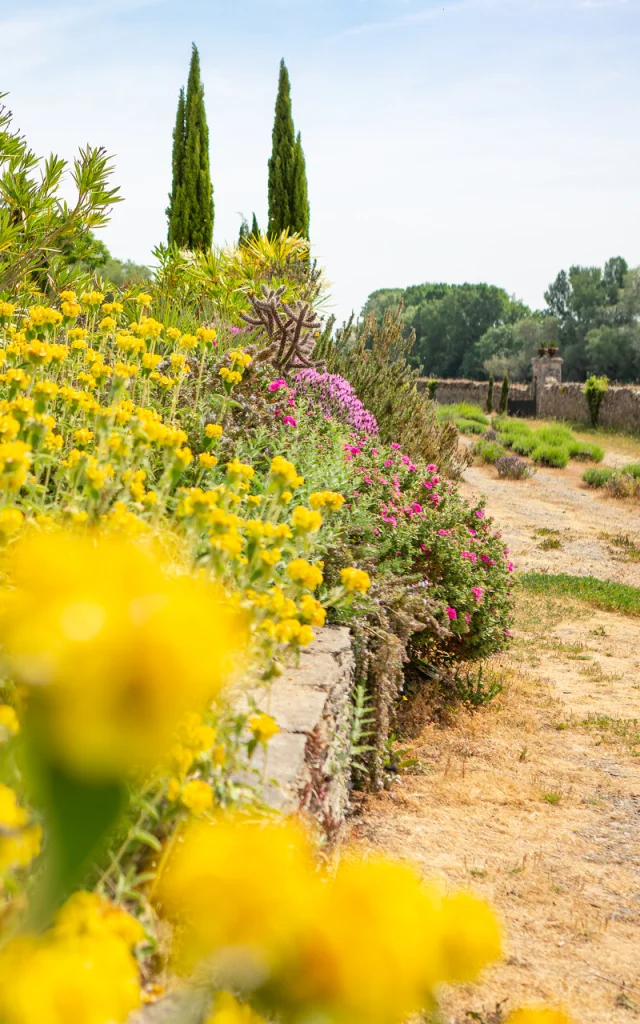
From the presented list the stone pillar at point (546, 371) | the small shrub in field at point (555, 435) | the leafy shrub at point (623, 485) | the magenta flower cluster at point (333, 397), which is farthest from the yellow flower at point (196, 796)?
the stone pillar at point (546, 371)

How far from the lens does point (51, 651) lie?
358mm

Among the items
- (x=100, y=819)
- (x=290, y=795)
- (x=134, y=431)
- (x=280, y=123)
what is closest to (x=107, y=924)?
(x=100, y=819)

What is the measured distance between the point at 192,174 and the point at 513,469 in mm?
9175

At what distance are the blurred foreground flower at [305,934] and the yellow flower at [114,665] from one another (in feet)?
0.23

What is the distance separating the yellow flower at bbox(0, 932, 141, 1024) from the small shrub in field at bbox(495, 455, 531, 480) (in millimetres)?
16642

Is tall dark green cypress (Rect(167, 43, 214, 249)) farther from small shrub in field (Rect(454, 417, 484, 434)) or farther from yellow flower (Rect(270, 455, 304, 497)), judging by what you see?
yellow flower (Rect(270, 455, 304, 497))

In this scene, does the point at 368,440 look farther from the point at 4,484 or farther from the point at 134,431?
the point at 4,484

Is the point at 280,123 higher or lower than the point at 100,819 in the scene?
higher

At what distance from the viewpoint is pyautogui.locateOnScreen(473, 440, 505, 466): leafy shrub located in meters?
18.4

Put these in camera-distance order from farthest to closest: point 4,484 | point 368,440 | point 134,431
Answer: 1. point 368,440
2. point 134,431
3. point 4,484

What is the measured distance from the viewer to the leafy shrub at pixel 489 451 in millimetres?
18391

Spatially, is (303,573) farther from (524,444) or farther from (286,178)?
(286,178)

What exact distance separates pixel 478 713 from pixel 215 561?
12.5ft

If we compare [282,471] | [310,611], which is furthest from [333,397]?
[310,611]
